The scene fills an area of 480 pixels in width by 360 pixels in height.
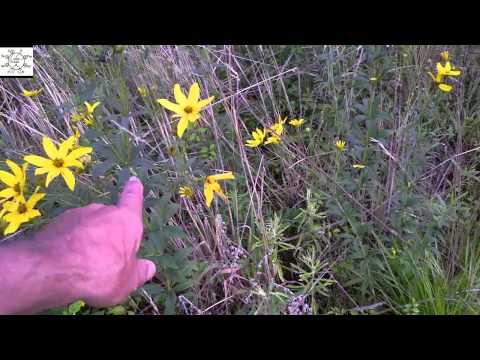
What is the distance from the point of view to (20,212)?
1.08 metres

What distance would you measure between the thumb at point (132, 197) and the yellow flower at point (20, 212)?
0.18m

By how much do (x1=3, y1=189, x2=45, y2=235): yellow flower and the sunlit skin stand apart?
Result: 0.07 metres

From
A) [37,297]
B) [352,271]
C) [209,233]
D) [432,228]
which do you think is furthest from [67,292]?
[432,228]

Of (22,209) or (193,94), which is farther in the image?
(193,94)

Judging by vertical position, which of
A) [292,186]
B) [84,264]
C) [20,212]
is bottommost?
[292,186]

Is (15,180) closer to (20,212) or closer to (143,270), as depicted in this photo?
(20,212)

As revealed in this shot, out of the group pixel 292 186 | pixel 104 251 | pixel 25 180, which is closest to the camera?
pixel 104 251

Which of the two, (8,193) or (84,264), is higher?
(8,193)

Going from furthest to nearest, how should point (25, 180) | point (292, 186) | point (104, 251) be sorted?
point (292, 186), point (25, 180), point (104, 251)

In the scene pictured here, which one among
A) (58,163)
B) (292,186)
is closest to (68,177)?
(58,163)

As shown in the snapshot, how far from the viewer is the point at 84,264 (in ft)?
3.37

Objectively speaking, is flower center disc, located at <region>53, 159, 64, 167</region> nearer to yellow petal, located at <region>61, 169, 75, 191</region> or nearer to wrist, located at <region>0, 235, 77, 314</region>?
yellow petal, located at <region>61, 169, 75, 191</region>

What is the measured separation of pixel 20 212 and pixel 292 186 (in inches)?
33.8

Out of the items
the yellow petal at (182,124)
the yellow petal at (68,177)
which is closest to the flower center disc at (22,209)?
the yellow petal at (68,177)
